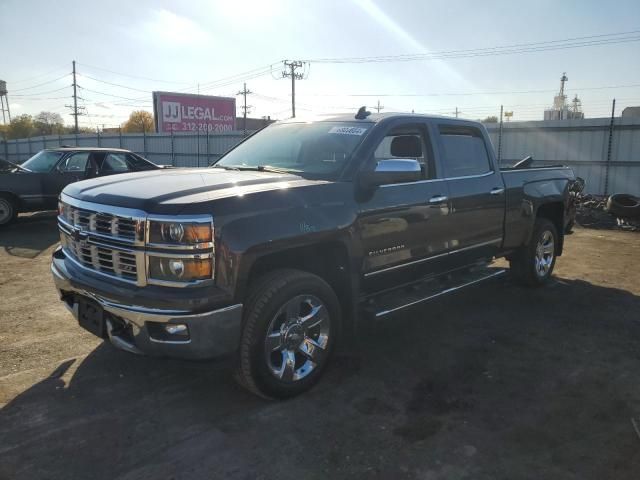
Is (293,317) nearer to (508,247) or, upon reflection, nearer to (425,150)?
(425,150)

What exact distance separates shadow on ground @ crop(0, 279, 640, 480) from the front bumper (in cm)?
18

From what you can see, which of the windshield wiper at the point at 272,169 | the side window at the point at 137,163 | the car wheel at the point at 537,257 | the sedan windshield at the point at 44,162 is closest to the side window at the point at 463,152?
the car wheel at the point at 537,257

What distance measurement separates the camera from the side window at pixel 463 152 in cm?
482

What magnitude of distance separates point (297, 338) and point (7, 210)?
30.9 ft

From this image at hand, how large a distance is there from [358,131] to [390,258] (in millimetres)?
1059

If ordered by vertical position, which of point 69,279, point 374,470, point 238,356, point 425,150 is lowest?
point 374,470

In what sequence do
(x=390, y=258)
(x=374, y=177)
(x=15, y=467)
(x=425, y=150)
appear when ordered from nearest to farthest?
(x=15, y=467)
(x=374, y=177)
(x=390, y=258)
(x=425, y=150)

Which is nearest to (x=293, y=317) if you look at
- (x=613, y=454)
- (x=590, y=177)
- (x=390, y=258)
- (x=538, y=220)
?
(x=390, y=258)

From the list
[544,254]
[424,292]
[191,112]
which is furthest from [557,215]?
[191,112]

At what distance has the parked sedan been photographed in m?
10.5

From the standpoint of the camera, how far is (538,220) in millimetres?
6352

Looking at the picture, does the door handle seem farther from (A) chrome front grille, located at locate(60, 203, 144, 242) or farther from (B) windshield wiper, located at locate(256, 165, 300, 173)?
(A) chrome front grille, located at locate(60, 203, 144, 242)

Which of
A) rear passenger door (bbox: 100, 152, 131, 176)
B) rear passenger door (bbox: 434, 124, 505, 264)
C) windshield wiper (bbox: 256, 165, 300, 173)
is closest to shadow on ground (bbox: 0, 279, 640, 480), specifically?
rear passenger door (bbox: 434, 124, 505, 264)

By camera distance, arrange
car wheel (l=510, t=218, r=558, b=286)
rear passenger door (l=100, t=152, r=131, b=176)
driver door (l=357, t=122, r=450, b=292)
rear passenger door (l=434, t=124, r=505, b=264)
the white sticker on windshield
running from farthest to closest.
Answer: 1. rear passenger door (l=100, t=152, r=131, b=176)
2. car wheel (l=510, t=218, r=558, b=286)
3. rear passenger door (l=434, t=124, r=505, b=264)
4. the white sticker on windshield
5. driver door (l=357, t=122, r=450, b=292)
